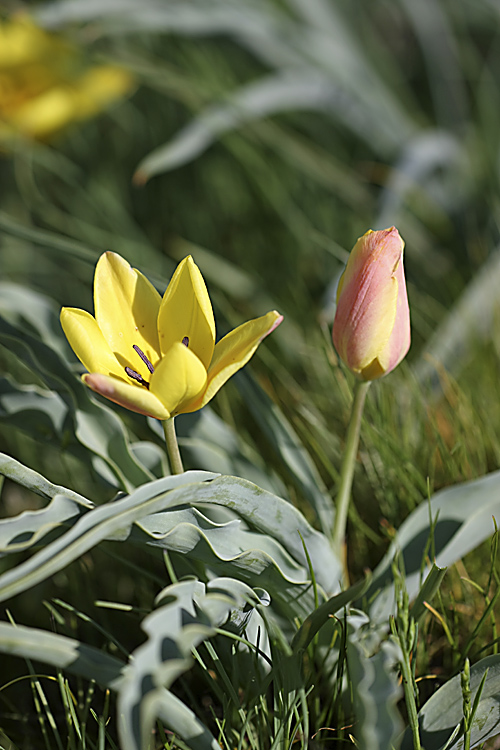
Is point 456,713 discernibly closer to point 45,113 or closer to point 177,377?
point 177,377

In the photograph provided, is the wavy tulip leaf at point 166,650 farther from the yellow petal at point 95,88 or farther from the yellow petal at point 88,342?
the yellow petal at point 95,88

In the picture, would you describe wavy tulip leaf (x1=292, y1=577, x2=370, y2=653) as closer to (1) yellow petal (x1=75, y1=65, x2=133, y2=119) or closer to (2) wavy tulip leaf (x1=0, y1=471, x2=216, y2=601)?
(2) wavy tulip leaf (x1=0, y1=471, x2=216, y2=601)

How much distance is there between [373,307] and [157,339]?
165 mm

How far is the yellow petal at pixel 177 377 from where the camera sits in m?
0.37

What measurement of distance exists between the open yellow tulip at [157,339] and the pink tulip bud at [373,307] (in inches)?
2.7

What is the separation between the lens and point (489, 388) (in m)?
0.77

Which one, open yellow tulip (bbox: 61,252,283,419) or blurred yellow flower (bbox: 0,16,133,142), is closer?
open yellow tulip (bbox: 61,252,283,419)

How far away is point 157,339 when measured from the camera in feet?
1.58

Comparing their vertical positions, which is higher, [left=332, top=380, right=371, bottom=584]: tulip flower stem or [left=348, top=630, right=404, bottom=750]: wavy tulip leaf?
[left=332, top=380, right=371, bottom=584]: tulip flower stem

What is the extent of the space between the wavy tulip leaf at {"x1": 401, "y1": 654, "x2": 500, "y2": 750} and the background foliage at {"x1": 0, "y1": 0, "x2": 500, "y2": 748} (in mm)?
25

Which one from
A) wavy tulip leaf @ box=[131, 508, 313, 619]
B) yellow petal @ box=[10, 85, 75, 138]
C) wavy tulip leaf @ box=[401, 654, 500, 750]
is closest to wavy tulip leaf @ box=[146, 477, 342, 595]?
wavy tulip leaf @ box=[131, 508, 313, 619]

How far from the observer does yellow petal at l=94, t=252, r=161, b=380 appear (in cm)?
45

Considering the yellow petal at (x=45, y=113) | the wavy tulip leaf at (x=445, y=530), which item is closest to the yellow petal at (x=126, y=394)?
the wavy tulip leaf at (x=445, y=530)

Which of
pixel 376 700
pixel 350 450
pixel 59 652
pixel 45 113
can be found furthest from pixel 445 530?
pixel 45 113
